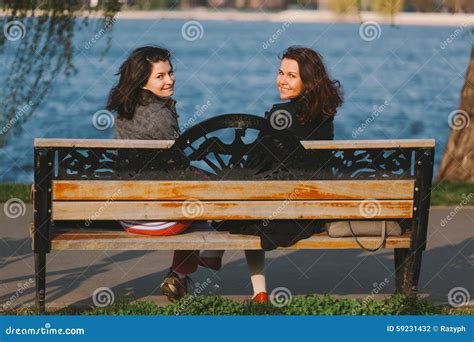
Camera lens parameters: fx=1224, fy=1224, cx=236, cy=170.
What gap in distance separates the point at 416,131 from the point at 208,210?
1227 inches

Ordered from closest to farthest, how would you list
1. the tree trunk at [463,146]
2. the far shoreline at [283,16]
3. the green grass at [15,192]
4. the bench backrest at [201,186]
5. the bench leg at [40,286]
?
the bench backrest at [201,186]
the bench leg at [40,286]
the green grass at [15,192]
the tree trunk at [463,146]
the far shoreline at [283,16]

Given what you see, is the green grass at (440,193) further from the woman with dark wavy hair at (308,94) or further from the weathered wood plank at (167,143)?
the weathered wood plank at (167,143)

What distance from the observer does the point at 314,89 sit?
6504 mm

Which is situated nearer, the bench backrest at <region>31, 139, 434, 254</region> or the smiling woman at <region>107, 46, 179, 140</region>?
the bench backrest at <region>31, 139, 434, 254</region>

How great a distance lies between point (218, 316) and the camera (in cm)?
562

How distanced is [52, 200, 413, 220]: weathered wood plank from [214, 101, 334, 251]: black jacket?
0.08m

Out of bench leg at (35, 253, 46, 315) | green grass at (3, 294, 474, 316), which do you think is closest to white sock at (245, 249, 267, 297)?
green grass at (3, 294, 474, 316)

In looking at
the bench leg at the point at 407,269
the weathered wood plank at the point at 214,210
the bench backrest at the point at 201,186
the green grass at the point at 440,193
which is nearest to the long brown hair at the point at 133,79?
the bench backrest at the point at 201,186

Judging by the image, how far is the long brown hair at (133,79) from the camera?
6.59 meters

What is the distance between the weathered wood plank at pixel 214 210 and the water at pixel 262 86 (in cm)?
783

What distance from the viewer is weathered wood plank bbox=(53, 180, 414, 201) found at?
6109 millimetres

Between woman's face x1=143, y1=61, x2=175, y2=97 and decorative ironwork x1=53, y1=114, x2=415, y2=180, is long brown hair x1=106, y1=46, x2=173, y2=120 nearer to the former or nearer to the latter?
woman's face x1=143, y1=61, x2=175, y2=97

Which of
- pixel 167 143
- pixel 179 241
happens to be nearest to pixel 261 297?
pixel 179 241

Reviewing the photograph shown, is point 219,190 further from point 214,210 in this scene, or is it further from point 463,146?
point 463,146
